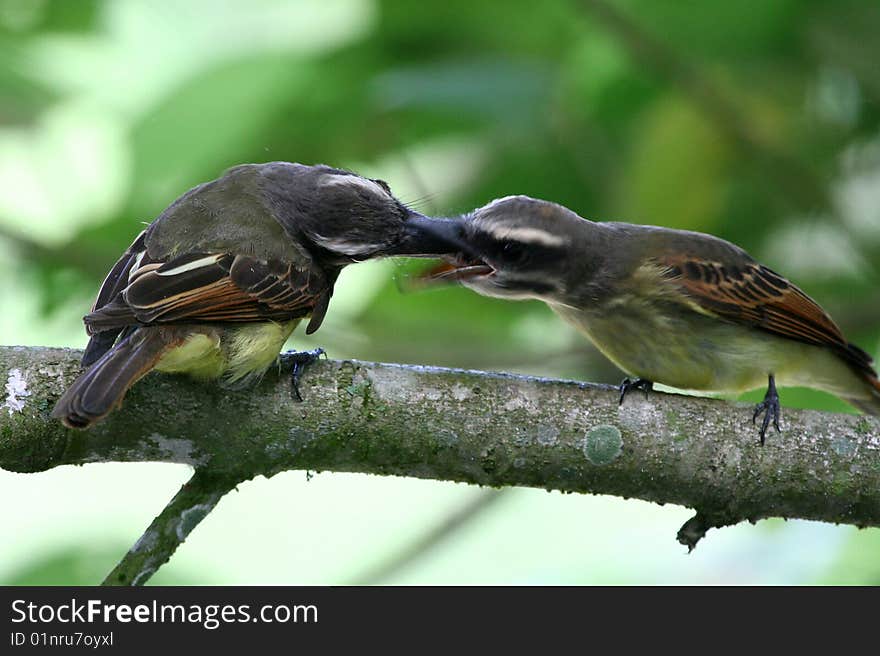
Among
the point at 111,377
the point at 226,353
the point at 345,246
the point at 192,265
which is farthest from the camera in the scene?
the point at 345,246

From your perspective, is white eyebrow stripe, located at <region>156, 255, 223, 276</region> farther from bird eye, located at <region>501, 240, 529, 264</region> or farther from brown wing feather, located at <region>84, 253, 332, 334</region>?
bird eye, located at <region>501, 240, 529, 264</region>

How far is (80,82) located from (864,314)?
3.11 metres

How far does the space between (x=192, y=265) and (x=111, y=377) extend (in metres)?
0.69

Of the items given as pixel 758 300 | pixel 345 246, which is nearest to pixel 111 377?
pixel 345 246

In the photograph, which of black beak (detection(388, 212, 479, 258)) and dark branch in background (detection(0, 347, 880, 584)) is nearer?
dark branch in background (detection(0, 347, 880, 584))

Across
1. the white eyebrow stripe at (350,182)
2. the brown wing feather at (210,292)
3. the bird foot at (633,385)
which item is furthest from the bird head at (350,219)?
the bird foot at (633,385)

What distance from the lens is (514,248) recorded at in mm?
4270

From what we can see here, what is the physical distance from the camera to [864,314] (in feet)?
15.3

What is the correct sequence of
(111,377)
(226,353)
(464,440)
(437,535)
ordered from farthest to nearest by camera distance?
(437,535)
(226,353)
(464,440)
(111,377)

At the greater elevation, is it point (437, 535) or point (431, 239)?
point (431, 239)

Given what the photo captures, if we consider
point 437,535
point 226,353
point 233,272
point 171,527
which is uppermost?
point 233,272

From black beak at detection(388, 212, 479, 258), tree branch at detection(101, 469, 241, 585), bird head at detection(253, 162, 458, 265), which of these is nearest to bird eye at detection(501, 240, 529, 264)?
black beak at detection(388, 212, 479, 258)

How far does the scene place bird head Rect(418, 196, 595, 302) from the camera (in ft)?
13.8

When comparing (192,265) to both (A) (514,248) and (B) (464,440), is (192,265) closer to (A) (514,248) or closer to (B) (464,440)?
(B) (464,440)
